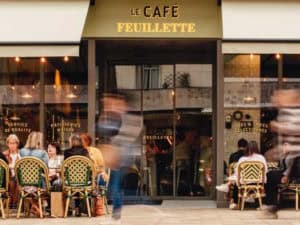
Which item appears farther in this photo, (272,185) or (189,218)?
(272,185)

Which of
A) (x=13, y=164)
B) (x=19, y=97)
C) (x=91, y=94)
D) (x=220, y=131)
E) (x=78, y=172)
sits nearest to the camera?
(x=78, y=172)

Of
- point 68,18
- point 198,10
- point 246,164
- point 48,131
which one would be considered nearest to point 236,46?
point 198,10

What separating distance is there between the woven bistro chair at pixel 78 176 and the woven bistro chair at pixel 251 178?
292 cm

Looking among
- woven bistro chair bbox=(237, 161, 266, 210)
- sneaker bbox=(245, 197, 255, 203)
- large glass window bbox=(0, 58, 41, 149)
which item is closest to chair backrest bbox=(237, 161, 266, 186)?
woven bistro chair bbox=(237, 161, 266, 210)

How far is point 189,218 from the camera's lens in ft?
39.9

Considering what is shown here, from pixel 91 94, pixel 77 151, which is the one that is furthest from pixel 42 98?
pixel 77 151

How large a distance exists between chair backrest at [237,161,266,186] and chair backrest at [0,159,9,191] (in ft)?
14.5

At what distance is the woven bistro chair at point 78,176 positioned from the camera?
473 inches

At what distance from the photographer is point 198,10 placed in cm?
1441

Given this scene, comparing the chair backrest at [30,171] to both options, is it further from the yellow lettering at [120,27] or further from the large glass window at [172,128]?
the large glass window at [172,128]

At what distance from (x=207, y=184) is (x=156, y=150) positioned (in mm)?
1457

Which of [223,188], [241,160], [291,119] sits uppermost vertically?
[291,119]

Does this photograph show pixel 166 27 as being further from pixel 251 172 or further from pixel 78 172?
pixel 78 172

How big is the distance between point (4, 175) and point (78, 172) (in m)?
1.35
